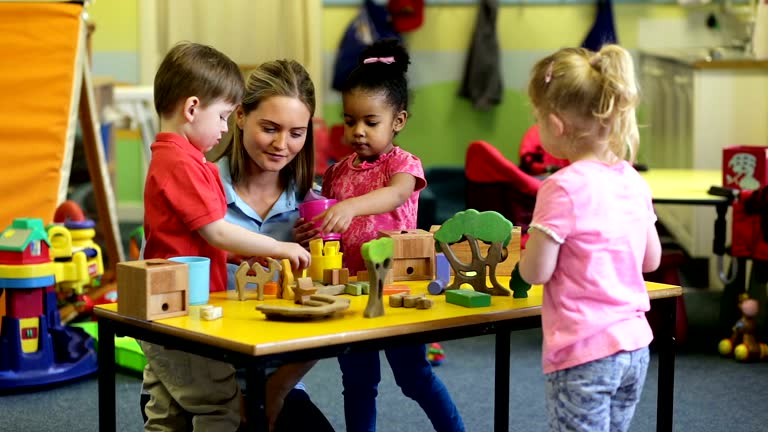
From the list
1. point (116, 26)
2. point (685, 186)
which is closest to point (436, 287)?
point (685, 186)

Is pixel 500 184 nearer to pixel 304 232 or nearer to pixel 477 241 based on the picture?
pixel 304 232

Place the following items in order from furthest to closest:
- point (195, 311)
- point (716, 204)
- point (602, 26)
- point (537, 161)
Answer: point (602, 26) → point (537, 161) → point (716, 204) → point (195, 311)

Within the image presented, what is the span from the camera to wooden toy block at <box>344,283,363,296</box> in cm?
220

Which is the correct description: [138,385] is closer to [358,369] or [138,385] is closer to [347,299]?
[358,369]

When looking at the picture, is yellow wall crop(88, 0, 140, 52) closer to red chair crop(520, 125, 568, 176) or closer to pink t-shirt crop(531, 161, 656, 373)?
red chair crop(520, 125, 568, 176)

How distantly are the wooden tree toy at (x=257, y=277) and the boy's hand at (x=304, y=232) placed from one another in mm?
288

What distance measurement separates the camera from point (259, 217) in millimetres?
2553

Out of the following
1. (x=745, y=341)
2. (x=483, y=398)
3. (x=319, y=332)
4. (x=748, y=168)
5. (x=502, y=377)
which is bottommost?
(x=483, y=398)

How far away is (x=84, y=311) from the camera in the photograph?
4.24 meters

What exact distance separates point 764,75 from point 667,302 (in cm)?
318

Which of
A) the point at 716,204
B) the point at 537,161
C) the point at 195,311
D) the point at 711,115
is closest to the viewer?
the point at 195,311

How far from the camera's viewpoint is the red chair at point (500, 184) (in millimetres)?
4043

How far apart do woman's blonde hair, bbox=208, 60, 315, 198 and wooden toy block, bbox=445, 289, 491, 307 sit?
1.99 ft

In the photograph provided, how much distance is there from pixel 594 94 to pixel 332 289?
65 centimetres
